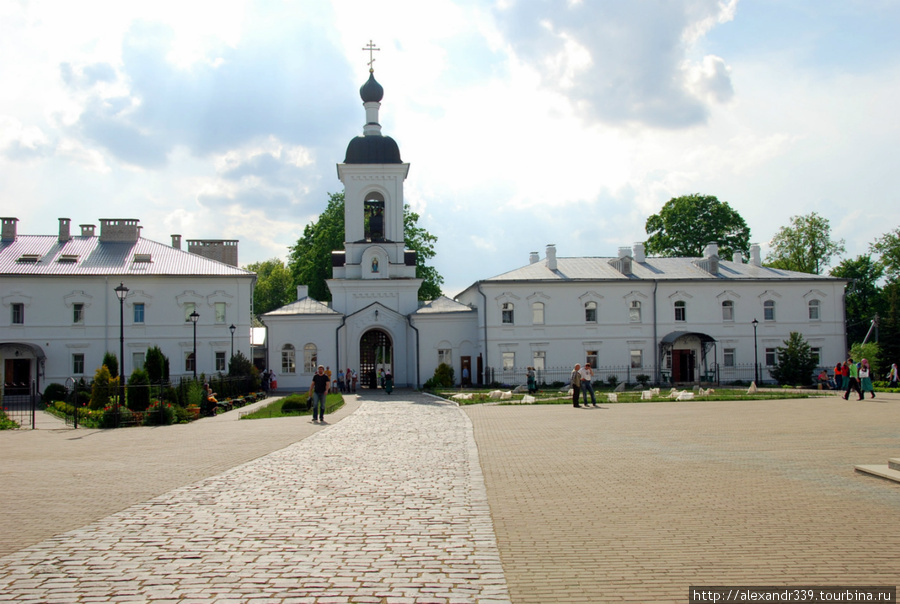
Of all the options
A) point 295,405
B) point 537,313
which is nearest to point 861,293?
point 537,313

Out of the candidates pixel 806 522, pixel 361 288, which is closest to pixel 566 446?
pixel 806 522

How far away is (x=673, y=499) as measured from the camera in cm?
823

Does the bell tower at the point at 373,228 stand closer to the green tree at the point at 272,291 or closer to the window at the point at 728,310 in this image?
the window at the point at 728,310

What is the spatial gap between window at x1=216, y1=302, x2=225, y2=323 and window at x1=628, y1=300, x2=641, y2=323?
23336 mm

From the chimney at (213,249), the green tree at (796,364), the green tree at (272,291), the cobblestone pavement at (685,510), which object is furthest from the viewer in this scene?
the green tree at (272,291)

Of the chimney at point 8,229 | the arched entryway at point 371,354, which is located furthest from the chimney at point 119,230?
the arched entryway at point 371,354

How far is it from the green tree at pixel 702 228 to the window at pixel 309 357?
32368 mm

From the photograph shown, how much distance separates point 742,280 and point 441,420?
29411 millimetres

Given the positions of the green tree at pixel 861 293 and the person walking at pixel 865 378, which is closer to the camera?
the person walking at pixel 865 378

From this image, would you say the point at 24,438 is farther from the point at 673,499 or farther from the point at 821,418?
the point at 821,418

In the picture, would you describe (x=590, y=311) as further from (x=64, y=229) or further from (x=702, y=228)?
(x=64, y=229)

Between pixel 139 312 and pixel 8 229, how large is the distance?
998cm

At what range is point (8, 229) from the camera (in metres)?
42.0

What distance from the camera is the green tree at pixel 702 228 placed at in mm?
58125
